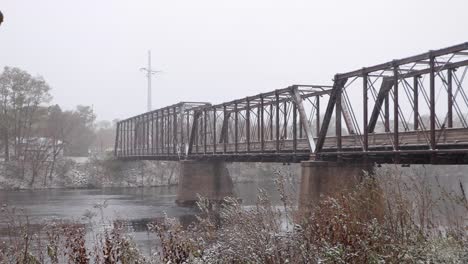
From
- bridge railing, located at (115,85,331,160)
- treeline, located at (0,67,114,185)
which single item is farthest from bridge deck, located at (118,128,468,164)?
treeline, located at (0,67,114,185)

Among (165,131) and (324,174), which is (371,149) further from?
(165,131)

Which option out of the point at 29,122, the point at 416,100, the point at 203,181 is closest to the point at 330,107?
the point at 416,100

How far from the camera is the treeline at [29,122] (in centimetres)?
7769

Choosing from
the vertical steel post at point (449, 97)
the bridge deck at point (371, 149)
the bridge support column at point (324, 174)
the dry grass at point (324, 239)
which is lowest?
the dry grass at point (324, 239)

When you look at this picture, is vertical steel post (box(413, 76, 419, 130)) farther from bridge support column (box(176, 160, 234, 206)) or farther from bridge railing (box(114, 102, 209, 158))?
Result: bridge railing (box(114, 102, 209, 158))

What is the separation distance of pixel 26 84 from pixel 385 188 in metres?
76.4

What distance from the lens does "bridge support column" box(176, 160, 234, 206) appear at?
50844 millimetres

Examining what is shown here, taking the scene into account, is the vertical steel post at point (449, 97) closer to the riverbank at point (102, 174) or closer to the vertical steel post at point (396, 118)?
the vertical steel post at point (396, 118)

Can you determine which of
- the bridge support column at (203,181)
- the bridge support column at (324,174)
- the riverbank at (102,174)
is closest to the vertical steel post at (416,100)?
the bridge support column at (324,174)

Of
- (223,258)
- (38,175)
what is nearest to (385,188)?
(223,258)

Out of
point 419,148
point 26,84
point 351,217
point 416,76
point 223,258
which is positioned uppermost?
point 26,84

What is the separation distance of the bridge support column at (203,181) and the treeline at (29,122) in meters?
33.2

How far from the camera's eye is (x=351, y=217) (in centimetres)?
857

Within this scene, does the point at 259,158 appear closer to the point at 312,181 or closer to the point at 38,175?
the point at 312,181
